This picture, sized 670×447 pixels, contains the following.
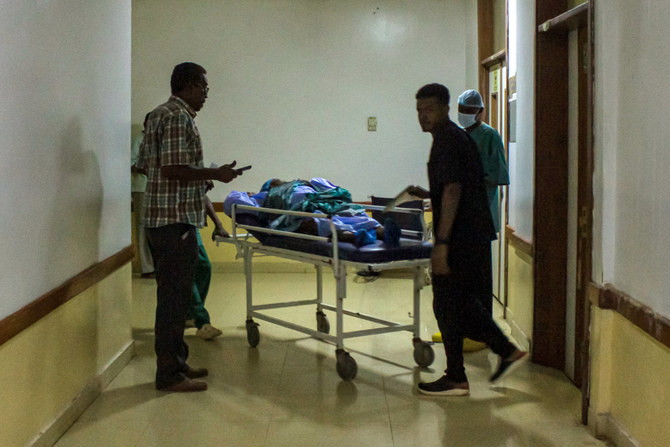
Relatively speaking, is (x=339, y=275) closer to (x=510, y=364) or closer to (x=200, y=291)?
(x=510, y=364)

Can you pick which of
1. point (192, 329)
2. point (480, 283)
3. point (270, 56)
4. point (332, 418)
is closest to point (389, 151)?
point (270, 56)

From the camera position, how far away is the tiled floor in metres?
3.01

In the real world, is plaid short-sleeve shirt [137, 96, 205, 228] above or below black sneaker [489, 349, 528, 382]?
above

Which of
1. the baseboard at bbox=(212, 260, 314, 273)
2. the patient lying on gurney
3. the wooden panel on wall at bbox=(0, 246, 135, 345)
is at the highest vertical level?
the patient lying on gurney

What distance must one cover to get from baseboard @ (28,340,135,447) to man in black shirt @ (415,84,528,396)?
1.62m

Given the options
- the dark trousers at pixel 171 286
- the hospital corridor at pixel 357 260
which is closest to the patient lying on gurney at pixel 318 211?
the hospital corridor at pixel 357 260

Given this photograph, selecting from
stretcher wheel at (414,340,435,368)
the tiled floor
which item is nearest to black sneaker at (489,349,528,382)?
the tiled floor

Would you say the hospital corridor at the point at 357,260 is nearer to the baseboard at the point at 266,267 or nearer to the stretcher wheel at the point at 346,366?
the stretcher wheel at the point at 346,366

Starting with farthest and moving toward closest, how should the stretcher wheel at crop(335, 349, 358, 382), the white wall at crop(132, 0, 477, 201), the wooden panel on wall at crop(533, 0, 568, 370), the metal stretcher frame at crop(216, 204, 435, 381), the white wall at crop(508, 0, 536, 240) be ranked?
the white wall at crop(132, 0, 477, 201) < the white wall at crop(508, 0, 536, 240) < the wooden panel on wall at crop(533, 0, 568, 370) < the stretcher wheel at crop(335, 349, 358, 382) < the metal stretcher frame at crop(216, 204, 435, 381)

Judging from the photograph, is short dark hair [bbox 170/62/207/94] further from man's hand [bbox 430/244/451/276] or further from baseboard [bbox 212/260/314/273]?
baseboard [bbox 212/260/314/273]

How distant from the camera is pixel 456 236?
336 cm

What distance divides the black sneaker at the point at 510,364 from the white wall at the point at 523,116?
113 centimetres

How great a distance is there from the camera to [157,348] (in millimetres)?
3586

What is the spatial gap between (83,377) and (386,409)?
1.40m
